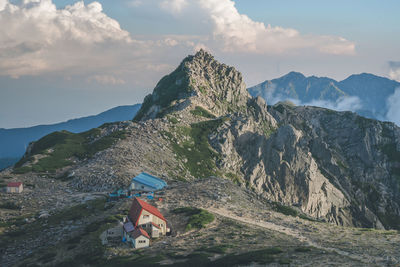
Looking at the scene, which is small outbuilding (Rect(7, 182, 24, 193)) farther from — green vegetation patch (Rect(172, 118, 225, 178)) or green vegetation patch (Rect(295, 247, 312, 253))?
green vegetation patch (Rect(295, 247, 312, 253))

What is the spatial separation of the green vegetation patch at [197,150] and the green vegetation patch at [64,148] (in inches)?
1030

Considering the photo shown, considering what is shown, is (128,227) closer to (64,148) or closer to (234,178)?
(64,148)

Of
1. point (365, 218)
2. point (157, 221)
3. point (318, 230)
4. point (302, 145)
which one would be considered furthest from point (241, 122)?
point (157, 221)

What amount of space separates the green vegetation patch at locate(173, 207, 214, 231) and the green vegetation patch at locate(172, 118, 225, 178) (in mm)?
64870

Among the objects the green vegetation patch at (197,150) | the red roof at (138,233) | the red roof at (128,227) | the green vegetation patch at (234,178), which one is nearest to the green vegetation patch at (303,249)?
the red roof at (138,233)

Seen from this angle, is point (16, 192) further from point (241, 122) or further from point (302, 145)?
point (302, 145)

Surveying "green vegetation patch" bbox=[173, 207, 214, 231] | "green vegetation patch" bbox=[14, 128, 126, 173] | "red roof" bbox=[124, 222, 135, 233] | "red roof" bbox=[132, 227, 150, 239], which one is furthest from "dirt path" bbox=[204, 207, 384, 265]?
"green vegetation patch" bbox=[14, 128, 126, 173]

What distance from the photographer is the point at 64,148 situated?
119 m

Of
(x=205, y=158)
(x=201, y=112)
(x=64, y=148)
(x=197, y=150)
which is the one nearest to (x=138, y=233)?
(x=64, y=148)

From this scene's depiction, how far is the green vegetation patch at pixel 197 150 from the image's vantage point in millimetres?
133125

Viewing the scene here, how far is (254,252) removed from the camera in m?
40.4

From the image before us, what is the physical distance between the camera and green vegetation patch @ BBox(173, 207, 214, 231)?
5401cm

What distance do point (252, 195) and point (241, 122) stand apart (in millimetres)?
94852

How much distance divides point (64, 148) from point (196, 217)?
3099 inches
